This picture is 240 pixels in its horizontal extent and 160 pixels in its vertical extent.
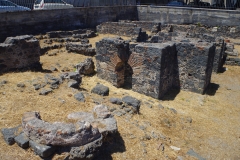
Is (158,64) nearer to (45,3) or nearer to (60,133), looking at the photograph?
(60,133)

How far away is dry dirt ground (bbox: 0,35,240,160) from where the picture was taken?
18.5 feet

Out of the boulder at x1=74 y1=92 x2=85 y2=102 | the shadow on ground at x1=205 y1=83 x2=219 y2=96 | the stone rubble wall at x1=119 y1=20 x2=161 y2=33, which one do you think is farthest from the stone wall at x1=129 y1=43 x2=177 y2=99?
the stone rubble wall at x1=119 y1=20 x2=161 y2=33

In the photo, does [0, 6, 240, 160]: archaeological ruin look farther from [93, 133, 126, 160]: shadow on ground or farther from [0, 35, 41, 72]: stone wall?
[93, 133, 126, 160]: shadow on ground

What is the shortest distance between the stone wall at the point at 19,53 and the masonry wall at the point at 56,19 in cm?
605

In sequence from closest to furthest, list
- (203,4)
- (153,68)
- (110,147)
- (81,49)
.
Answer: (110,147), (153,68), (81,49), (203,4)

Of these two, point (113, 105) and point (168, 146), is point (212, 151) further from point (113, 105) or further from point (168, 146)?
point (113, 105)

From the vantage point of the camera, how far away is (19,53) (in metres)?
10.1

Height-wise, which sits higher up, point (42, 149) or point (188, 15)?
point (188, 15)

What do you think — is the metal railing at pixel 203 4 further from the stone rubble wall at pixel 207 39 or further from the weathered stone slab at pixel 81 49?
the weathered stone slab at pixel 81 49

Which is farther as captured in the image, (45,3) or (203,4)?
(203,4)

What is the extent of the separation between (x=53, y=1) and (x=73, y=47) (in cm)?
853

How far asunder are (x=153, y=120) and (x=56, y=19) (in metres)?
13.9

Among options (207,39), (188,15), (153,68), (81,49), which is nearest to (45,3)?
(81,49)

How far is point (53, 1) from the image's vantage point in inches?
818
